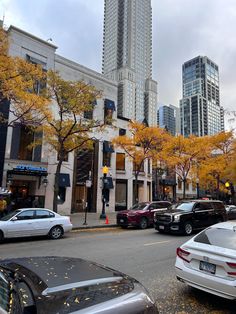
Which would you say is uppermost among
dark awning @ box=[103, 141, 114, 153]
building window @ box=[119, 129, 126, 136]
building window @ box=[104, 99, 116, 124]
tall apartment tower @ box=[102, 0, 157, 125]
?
tall apartment tower @ box=[102, 0, 157, 125]

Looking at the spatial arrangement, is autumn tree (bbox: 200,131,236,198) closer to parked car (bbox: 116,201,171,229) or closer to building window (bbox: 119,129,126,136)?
building window (bbox: 119,129,126,136)

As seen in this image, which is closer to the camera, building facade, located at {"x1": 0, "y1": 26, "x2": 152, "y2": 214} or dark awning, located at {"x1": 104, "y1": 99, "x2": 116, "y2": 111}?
building facade, located at {"x1": 0, "y1": 26, "x2": 152, "y2": 214}

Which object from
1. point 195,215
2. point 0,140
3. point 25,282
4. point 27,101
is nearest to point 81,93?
point 27,101

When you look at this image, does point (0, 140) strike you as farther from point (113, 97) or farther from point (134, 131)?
point (113, 97)

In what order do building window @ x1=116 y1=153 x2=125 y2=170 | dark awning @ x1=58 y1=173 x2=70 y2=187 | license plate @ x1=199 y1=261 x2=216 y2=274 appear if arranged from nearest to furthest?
license plate @ x1=199 y1=261 x2=216 y2=274
dark awning @ x1=58 y1=173 x2=70 y2=187
building window @ x1=116 y1=153 x2=125 y2=170

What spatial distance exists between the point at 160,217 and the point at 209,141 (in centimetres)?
2005

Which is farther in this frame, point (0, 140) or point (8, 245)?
point (0, 140)

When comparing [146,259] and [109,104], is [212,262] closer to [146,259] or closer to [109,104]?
[146,259]

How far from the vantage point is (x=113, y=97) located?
101ft

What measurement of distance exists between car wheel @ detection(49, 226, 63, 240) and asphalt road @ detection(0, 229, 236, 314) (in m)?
0.37

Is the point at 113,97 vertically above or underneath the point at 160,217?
above

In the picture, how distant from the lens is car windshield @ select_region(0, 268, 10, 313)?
2.25 m

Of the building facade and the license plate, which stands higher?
the building facade

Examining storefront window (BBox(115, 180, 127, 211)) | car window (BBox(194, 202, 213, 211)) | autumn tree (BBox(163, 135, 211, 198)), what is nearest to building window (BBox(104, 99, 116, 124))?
autumn tree (BBox(163, 135, 211, 198))
